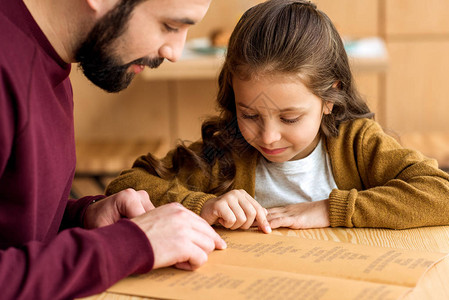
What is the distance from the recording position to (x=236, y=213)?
121 centimetres

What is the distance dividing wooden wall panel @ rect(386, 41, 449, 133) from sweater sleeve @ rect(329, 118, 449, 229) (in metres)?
2.69

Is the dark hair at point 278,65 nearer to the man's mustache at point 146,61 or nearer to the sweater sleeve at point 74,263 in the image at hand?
the man's mustache at point 146,61

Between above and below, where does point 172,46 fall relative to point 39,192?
above

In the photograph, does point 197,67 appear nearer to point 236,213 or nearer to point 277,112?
point 277,112

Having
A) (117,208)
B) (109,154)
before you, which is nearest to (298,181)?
(117,208)

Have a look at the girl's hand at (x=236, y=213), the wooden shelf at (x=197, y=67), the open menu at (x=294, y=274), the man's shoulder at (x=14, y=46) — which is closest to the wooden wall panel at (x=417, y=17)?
the wooden shelf at (x=197, y=67)

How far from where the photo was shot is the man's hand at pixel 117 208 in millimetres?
1174

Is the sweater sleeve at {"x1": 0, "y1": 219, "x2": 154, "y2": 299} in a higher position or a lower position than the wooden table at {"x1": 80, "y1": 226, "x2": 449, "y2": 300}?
higher

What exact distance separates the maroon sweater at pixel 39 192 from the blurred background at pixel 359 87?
103 inches

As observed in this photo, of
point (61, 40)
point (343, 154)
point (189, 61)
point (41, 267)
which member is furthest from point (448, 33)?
point (41, 267)

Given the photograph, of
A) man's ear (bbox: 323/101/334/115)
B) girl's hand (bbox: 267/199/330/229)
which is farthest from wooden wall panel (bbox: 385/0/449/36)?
girl's hand (bbox: 267/199/330/229)

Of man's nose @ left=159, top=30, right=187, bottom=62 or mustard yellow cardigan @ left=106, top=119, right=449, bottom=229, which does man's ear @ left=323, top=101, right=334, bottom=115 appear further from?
man's nose @ left=159, top=30, right=187, bottom=62

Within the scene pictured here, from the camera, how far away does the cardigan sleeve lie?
53.7 inches

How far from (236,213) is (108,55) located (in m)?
0.40
